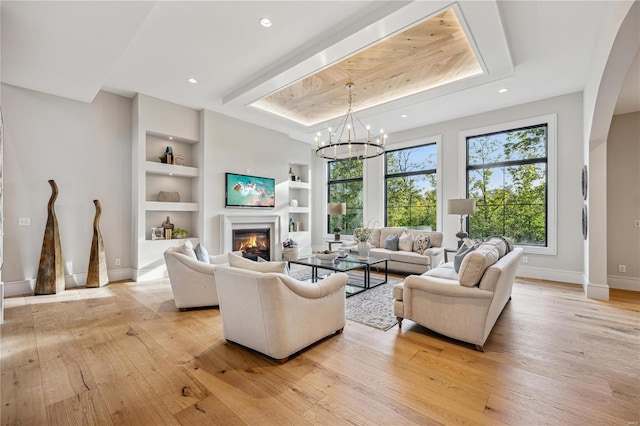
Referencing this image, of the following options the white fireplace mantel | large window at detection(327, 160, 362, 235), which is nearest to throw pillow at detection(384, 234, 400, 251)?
large window at detection(327, 160, 362, 235)

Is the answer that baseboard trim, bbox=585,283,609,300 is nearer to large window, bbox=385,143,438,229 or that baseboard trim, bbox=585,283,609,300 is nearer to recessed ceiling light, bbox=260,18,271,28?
large window, bbox=385,143,438,229

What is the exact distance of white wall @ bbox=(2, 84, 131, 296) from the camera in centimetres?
415

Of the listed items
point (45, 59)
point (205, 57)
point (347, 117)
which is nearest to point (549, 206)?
point (347, 117)

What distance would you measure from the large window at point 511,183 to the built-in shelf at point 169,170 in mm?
5388

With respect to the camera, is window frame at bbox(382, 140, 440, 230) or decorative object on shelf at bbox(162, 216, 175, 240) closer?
decorative object on shelf at bbox(162, 216, 175, 240)

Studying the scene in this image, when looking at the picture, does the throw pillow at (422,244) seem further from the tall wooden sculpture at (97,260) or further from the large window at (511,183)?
the tall wooden sculpture at (97,260)

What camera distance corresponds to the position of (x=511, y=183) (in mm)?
5465

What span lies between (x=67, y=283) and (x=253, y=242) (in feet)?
10.2

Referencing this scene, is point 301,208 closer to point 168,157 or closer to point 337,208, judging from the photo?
point 337,208

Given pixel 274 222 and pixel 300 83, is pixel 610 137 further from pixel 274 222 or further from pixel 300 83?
pixel 274 222

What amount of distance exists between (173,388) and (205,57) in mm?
3648

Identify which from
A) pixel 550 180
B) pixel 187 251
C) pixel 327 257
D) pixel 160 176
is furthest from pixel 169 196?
pixel 550 180

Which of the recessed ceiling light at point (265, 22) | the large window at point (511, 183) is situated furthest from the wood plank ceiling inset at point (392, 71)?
the large window at point (511, 183)

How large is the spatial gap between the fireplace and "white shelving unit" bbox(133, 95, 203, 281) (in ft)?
2.59
